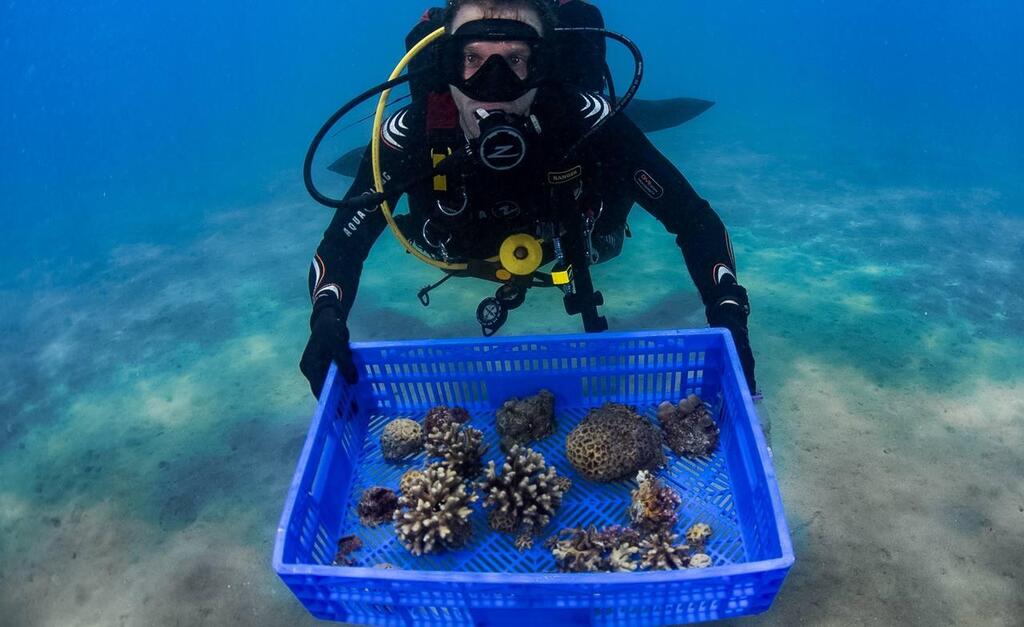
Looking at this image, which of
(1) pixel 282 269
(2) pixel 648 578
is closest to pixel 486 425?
(2) pixel 648 578

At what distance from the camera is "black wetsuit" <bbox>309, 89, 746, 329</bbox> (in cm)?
396

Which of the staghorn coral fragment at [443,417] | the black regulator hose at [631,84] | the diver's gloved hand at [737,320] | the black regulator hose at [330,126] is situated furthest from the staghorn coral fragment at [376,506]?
the black regulator hose at [631,84]

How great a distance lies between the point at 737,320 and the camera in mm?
3693

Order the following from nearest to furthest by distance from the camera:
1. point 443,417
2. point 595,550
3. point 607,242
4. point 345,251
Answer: point 595,550 < point 443,417 < point 345,251 < point 607,242

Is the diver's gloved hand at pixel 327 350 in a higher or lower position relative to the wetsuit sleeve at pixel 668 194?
lower

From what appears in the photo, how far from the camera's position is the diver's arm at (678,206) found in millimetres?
3986

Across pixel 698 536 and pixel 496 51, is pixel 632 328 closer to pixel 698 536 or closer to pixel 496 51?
pixel 698 536

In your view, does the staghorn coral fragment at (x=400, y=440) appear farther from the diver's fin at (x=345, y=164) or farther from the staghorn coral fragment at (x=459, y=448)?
the diver's fin at (x=345, y=164)

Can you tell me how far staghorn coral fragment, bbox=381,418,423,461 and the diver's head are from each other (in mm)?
2166

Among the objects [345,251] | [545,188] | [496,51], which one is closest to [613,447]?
[545,188]

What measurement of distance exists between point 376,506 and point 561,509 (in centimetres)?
117

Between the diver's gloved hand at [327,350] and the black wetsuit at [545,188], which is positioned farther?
the black wetsuit at [545,188]

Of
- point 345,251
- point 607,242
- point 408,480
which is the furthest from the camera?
point 607,242

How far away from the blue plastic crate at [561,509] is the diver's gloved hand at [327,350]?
0.14 meters
